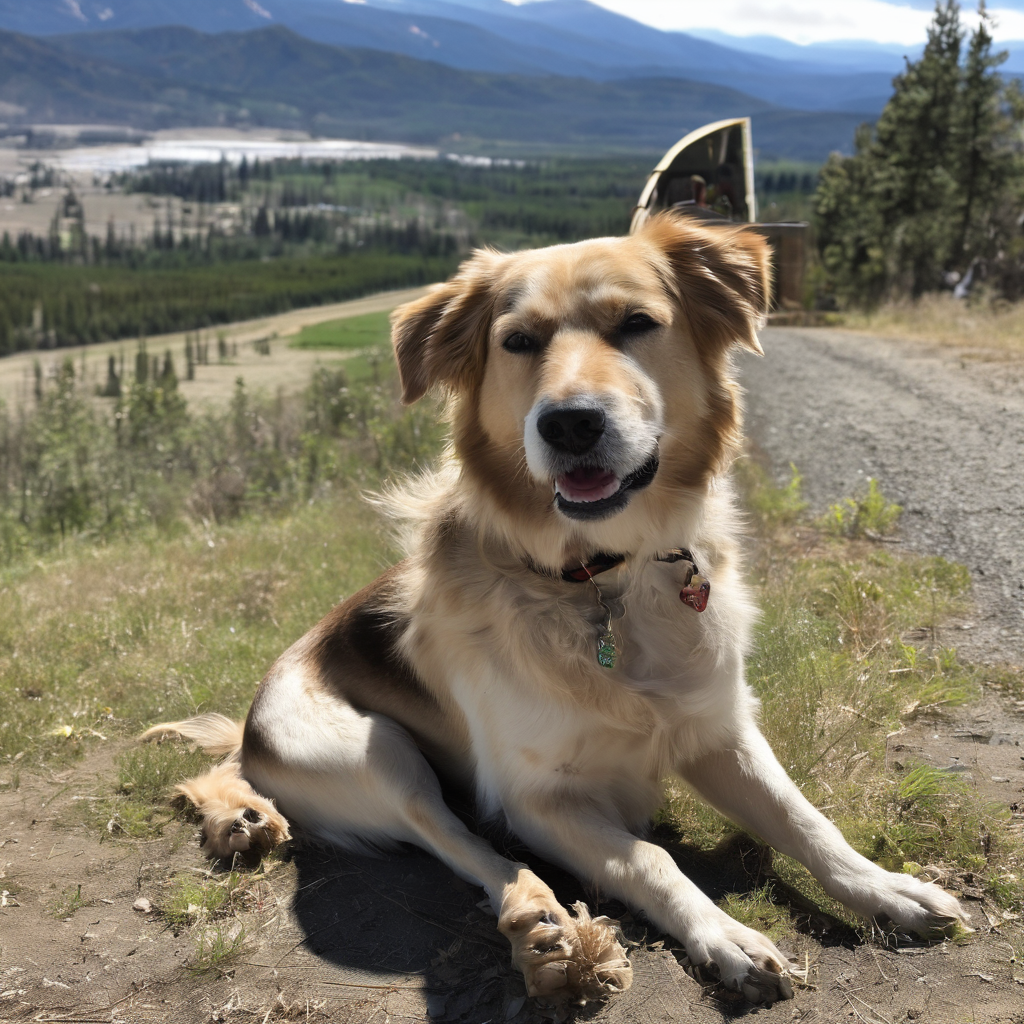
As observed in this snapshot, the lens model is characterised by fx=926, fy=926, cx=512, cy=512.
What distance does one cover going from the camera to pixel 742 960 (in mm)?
2432

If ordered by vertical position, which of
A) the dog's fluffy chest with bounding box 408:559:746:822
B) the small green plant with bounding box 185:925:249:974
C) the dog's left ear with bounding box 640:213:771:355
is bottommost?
the small green plant with bounding box 185:925:249:974

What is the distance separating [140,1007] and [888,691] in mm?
3104

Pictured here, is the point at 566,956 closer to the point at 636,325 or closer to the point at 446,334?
the point at 636,325

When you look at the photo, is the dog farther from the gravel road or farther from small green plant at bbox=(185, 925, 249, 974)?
the gravel road

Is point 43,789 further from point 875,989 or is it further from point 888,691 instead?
point 888,691

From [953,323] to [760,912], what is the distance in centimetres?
1674

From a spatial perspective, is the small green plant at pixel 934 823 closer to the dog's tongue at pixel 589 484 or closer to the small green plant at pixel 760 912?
the small green plant at pixel 760 912

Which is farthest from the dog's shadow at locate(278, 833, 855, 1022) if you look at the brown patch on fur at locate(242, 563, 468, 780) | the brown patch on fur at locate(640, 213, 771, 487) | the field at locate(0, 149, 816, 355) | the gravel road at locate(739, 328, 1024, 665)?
the field at locate(0, 149, 816, 355)

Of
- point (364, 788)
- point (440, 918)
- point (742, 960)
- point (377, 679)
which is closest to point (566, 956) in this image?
point (742, 960)

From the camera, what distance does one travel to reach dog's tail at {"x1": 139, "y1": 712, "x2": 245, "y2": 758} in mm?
4051

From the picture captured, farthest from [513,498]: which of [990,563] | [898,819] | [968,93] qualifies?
[968,93]

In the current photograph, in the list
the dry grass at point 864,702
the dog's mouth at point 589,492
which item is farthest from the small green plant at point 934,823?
the dog's mouth at point 589,492

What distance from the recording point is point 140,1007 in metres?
2.61

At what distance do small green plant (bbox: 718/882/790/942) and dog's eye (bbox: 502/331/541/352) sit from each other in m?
1.86
